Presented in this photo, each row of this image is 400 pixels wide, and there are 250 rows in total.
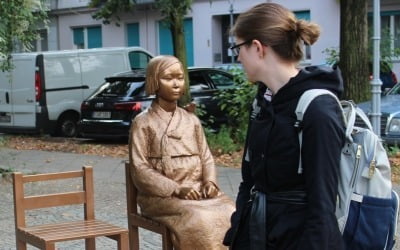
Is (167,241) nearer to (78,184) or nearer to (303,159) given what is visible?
(303,159)

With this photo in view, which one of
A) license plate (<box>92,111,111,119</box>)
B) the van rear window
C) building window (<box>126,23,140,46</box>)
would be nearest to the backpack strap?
license plate (<box>92,111,111,119</box>)

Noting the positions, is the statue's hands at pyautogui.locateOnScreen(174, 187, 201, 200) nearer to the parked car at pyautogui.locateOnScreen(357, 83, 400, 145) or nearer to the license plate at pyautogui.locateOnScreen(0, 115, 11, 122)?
the parked car at pyautogui.locateOnScreen(357, 83, 400, 145)

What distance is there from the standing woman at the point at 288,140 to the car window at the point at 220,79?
1269 cm

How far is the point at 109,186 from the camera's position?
10.3 metres

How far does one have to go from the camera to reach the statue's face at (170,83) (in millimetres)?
5133

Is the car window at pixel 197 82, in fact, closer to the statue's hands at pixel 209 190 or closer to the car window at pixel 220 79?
the car window at pixel 220 79

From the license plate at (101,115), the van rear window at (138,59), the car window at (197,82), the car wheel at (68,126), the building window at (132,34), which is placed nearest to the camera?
the license plate at (101,115)

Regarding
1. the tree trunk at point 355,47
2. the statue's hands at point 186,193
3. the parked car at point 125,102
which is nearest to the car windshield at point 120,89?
the parked car at point 125,102

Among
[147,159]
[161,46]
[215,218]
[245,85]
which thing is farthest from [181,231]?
[161,46]

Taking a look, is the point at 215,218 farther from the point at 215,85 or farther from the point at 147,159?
the point at 215,85

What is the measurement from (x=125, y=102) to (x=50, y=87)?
3119 millimetres

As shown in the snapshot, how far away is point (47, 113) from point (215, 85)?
3916mm

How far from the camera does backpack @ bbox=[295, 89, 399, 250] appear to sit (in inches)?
108

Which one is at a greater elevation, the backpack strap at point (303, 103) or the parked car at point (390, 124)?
the backpack strap at point (303, 103)
